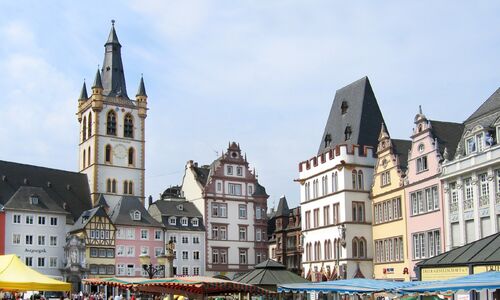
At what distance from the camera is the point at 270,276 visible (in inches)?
1188

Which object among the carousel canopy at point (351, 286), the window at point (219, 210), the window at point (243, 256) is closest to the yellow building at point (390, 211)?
the carousel canopy at point (351, 286)

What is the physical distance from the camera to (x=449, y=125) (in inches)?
2028

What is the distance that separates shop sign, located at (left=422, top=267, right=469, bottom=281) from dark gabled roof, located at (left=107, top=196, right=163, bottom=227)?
54203mm

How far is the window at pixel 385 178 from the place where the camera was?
54.7 meters

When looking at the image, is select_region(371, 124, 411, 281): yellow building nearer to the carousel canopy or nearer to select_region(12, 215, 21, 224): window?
the carousel canopy

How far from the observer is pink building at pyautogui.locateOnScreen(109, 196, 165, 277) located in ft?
259

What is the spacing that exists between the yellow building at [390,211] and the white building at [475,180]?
580cm

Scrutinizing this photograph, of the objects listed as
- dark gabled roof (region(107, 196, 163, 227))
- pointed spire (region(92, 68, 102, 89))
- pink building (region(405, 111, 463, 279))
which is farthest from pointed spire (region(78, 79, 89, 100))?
pink building (region(405, 111, 463, 279))

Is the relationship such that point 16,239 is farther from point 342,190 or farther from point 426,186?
point 426,186

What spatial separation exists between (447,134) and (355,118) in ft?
37.2

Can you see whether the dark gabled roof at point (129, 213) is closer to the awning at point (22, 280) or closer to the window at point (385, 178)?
the window at point (385, 178)

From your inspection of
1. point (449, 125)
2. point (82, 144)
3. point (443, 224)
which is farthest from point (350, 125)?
point (82, 144)

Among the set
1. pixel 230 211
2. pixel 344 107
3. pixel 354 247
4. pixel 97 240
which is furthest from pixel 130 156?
pixel 354 247

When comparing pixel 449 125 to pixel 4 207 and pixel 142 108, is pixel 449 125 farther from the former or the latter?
pixel 142 108
